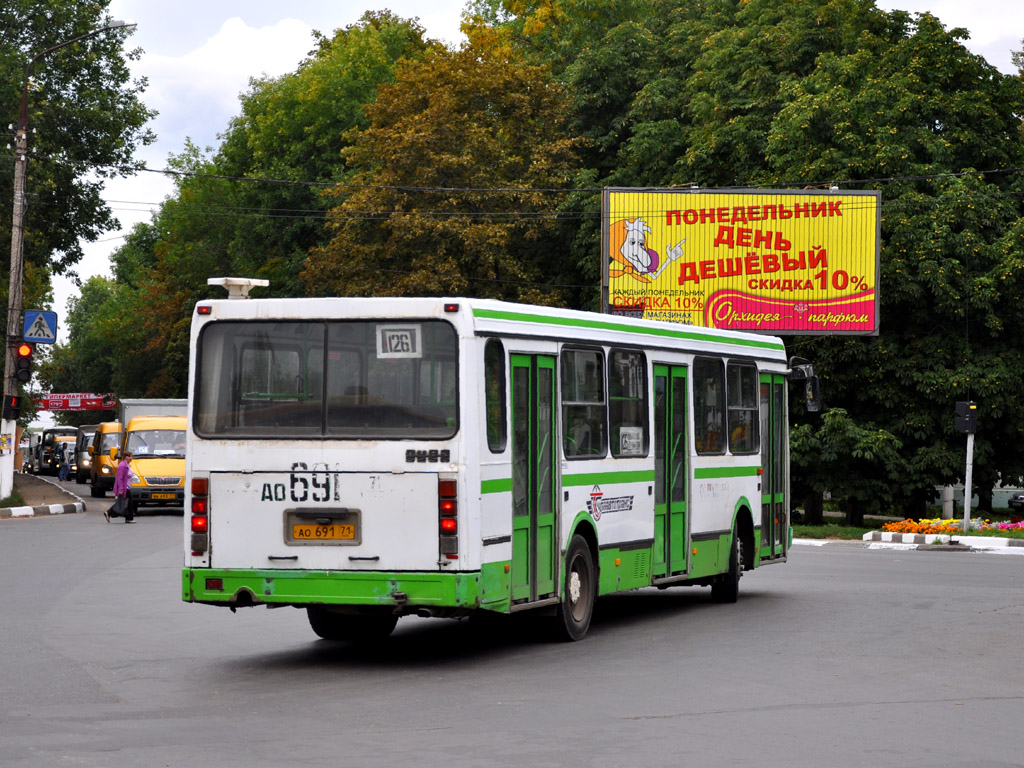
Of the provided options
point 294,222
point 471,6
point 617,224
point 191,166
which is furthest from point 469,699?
point 191,166

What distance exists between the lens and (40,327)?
1449 inches

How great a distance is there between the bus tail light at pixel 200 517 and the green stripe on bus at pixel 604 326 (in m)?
2.39

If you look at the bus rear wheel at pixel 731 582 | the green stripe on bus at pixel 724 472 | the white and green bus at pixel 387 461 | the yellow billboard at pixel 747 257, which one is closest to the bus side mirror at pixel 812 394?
the green stripe on bus at pixel 724 472

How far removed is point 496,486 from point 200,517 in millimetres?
2199

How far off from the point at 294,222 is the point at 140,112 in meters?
9.55

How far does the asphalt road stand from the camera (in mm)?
8469

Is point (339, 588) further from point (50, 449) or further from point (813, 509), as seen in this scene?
point (50, 449)

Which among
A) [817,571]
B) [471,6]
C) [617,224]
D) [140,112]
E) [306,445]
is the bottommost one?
[817,571]

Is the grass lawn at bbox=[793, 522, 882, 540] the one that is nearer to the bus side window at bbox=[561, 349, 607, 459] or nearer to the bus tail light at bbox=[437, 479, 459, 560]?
the bus side window at bbox=[561, 349, 607, 459]

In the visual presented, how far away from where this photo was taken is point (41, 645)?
1302 cm

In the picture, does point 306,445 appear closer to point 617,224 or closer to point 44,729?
point 44,729

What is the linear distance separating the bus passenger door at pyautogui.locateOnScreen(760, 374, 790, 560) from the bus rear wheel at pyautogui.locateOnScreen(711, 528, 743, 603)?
854mm

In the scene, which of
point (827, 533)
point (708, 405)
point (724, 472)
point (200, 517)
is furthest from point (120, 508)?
point (200, 517)

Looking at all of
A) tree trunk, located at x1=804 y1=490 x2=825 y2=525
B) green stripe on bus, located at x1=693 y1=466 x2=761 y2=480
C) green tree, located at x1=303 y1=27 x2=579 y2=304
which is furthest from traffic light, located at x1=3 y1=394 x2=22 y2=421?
green stripe on bus, located at x1=693 y1=466 x2=761 y2=480
